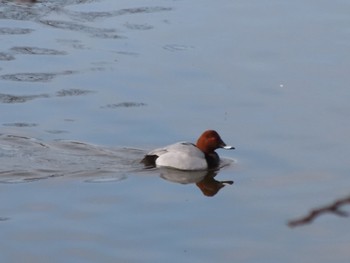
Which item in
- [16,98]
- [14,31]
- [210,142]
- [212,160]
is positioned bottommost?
[212,160]

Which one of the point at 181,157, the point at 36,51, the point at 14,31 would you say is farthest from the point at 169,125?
the point at 14,31

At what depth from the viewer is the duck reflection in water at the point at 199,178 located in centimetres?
1109

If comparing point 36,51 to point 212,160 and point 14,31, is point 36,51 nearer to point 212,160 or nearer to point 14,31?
point 14,31

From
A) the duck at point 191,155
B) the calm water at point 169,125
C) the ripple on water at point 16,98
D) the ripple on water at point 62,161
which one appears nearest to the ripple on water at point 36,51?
the calm water at point 169,125

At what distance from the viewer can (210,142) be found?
11727mm

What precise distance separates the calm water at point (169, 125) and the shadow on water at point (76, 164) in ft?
0.07

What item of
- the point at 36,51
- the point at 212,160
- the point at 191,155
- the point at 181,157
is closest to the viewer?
the point at 181,157

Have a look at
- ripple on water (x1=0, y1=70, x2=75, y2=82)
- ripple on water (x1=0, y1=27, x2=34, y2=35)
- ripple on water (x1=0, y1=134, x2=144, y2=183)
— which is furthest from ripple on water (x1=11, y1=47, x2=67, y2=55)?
ripple on water (x1=0, y1=134, x2=144, y2=183)

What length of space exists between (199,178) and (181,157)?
1.00 ft

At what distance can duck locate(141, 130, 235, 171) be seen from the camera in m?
11.2

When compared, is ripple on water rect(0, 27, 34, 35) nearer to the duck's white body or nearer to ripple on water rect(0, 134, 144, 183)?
ripple on water rect(0, 134, 144, 183)

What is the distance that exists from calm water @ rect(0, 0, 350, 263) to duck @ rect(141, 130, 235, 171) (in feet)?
0.47

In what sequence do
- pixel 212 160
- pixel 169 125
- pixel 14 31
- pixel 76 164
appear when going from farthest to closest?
pixel 14 31 → pixel 169 125 → pixel 212 160 → pixel 76 164

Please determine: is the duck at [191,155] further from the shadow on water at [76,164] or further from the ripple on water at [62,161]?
the ripple on water at [62,161]
